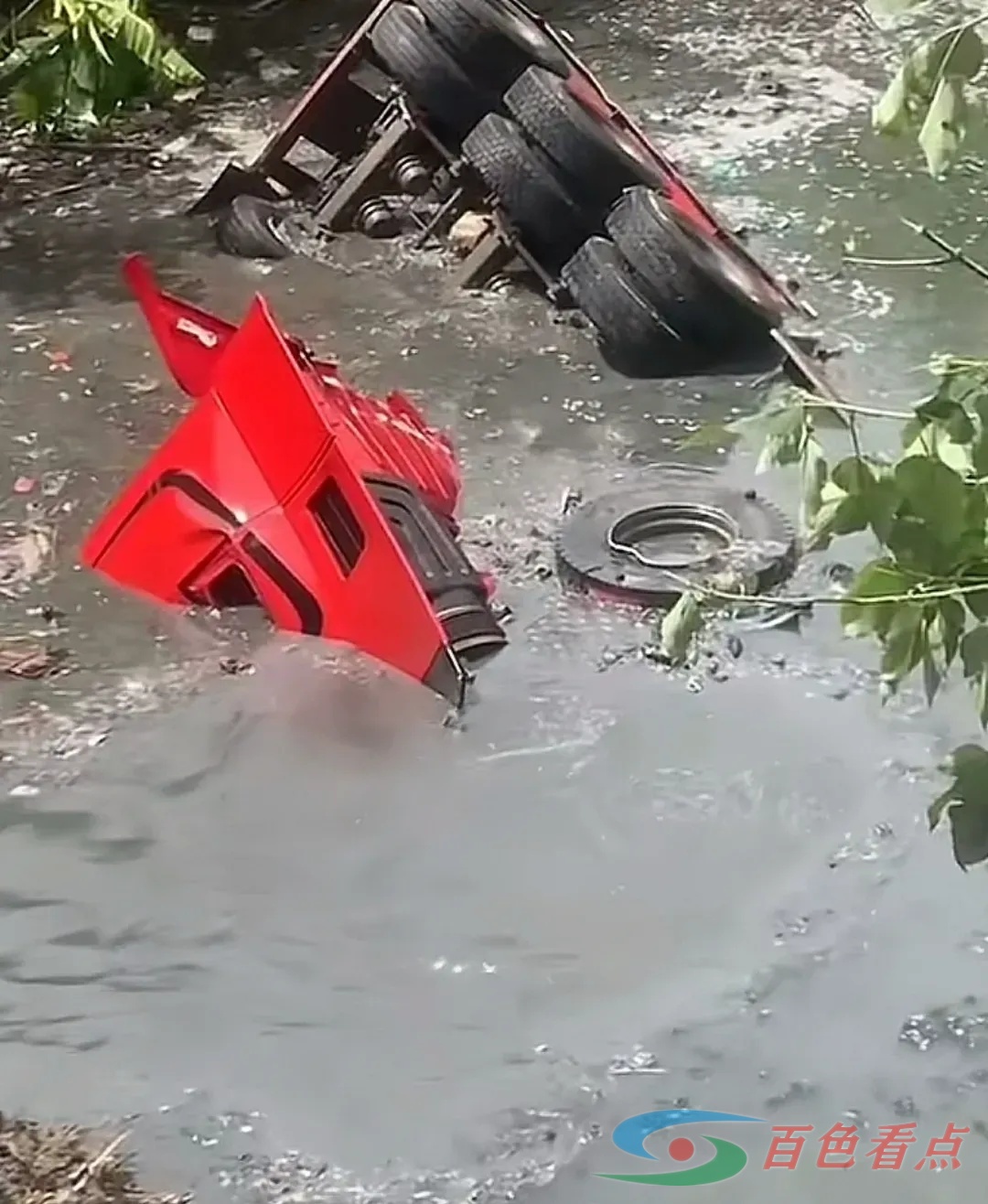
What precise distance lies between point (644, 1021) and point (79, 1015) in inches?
34.3

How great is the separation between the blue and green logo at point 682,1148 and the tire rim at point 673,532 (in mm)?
1590

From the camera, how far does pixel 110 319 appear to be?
17.3ft

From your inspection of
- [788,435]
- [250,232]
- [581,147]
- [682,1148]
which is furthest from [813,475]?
[250,232]

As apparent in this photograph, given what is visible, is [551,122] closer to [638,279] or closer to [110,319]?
[638,279]

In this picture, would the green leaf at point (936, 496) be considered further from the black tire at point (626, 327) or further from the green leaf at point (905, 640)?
the black tire at point (626, 327)

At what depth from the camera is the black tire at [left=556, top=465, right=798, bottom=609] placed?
150 inches

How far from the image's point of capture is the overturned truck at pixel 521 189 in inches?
192

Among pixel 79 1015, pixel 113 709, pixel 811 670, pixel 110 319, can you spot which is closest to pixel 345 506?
pixel 113 709

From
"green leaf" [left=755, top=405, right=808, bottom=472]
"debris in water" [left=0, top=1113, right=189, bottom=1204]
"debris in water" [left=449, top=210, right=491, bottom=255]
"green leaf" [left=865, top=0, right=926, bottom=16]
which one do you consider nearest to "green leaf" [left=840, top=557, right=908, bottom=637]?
"green leaf" [left=755, top=405, right=808, bottom=472]

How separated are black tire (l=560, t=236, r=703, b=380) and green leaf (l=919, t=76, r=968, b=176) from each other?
349 cm

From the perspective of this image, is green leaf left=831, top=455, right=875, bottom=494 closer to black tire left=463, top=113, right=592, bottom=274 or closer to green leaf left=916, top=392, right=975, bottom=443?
green leaf left=916, top=392, right=975, bottom=443

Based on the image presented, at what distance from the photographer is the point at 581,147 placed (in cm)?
512

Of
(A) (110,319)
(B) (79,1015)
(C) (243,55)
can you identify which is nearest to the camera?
(B) (79,1015)

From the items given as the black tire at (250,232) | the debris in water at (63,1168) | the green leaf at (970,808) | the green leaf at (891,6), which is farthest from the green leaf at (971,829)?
the black tire at (250,232)
